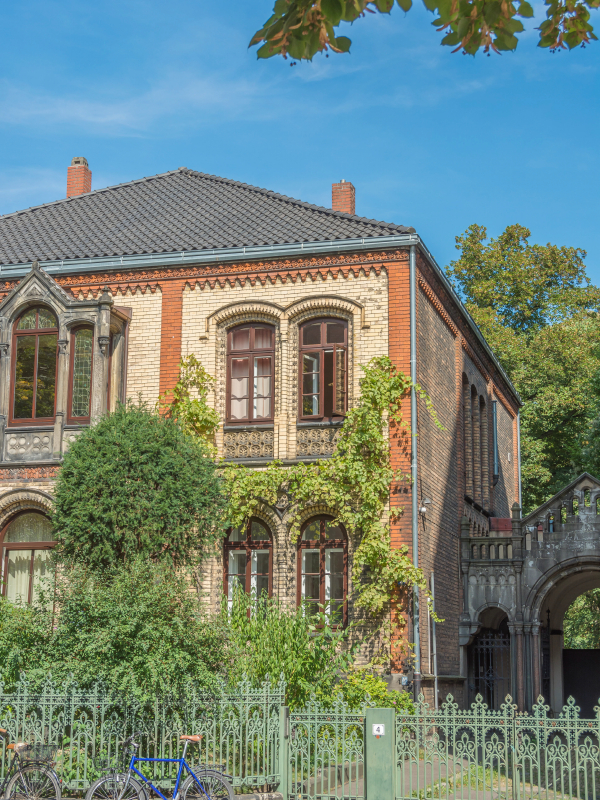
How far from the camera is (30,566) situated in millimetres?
21484

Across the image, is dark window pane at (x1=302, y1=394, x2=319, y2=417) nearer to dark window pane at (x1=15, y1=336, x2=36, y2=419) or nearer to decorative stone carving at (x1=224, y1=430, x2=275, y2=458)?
decorative stone carving at (x1=224, y1=430, x2=275, y2=458)

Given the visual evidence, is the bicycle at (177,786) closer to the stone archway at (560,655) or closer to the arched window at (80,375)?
the arched window at (80,375)

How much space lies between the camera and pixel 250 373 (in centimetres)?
2134

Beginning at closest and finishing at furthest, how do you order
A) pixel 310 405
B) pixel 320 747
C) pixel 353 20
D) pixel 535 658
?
pixel 353 20 < pixel 320 747 < pixel 310 405 < pixel 535 658

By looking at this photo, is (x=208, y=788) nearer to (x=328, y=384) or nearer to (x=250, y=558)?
(x=250, y=558)

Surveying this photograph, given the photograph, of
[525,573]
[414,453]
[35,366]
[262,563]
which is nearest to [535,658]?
[525,573]

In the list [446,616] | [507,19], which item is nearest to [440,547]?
[446,616]

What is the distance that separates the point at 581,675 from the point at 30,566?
15865 millimetres

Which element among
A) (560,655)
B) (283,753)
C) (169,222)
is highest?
(169,222)

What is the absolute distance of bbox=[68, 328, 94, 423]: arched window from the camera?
69.3ft

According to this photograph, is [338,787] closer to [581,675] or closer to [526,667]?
[526,667]

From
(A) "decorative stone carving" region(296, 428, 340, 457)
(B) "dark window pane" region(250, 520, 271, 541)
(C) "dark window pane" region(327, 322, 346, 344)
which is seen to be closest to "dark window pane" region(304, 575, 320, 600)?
(B) "dark window pane" region(250, 520, 271, 541)

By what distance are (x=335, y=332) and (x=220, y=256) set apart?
9.63ft

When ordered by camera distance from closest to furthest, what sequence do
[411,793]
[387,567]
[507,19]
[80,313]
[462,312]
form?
1. [507,19]
2. [411,793]
3. [387,567]
4. [80,313]
5. [462,312]
